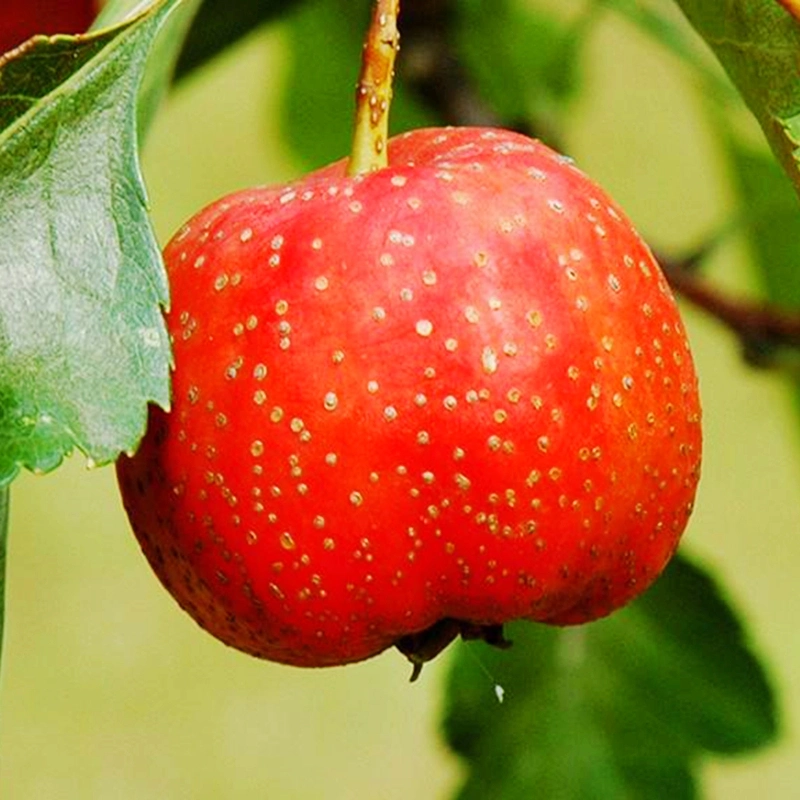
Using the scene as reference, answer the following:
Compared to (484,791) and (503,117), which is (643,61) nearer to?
(503,117)

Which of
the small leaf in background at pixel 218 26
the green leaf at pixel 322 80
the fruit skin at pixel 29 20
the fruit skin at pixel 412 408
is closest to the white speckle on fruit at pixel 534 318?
the fruit skin at pixel 412 408

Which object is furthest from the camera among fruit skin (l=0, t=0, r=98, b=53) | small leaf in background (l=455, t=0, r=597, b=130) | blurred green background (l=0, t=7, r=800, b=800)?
blurred green background (l=0, t=7, r=800, b=800)

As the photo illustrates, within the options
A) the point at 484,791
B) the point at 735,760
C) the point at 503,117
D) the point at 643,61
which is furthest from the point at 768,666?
A: the point at 643,61

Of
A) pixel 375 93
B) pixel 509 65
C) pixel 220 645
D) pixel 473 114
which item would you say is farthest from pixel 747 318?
pixel 220 645

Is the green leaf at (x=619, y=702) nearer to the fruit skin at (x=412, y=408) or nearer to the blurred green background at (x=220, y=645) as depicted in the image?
the fruit skin at (x=412, y=408)

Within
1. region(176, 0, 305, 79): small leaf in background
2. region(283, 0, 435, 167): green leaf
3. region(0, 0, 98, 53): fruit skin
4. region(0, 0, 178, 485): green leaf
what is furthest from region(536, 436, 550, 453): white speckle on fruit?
region(283, 0, 435, 167): green leaf

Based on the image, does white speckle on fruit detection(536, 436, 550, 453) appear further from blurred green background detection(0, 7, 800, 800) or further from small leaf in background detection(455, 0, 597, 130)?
blurred green background detection(0, 7, 800, 800)

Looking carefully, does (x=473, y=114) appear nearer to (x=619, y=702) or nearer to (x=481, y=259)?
(x=619, y=702)
